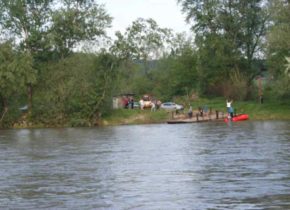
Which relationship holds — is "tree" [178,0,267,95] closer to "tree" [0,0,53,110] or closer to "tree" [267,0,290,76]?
"tree" [267,0,290,76]

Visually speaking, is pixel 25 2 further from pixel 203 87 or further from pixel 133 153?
pixel 133 153

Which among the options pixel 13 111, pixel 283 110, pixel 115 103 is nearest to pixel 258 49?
pixel 283 110

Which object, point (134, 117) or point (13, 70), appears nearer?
point (13, 70)

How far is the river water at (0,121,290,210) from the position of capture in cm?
1717

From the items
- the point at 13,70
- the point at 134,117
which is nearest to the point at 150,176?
the point at 13,70

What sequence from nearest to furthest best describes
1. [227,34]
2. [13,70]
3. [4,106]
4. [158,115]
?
[13,70] < [158,115] < [4,106] < [227,34]

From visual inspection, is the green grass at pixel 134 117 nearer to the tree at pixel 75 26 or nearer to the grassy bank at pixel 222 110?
the grassy bank at pixel 222 110

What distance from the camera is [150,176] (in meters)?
22.1

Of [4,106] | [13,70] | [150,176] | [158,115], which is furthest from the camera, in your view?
[4,106]

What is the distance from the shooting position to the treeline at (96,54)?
230 feet

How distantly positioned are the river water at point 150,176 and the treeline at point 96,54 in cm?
3493

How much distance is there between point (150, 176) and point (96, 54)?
52584 millimetres

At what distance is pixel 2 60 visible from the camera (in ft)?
226

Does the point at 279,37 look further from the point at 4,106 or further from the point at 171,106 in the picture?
the point at 4,106
